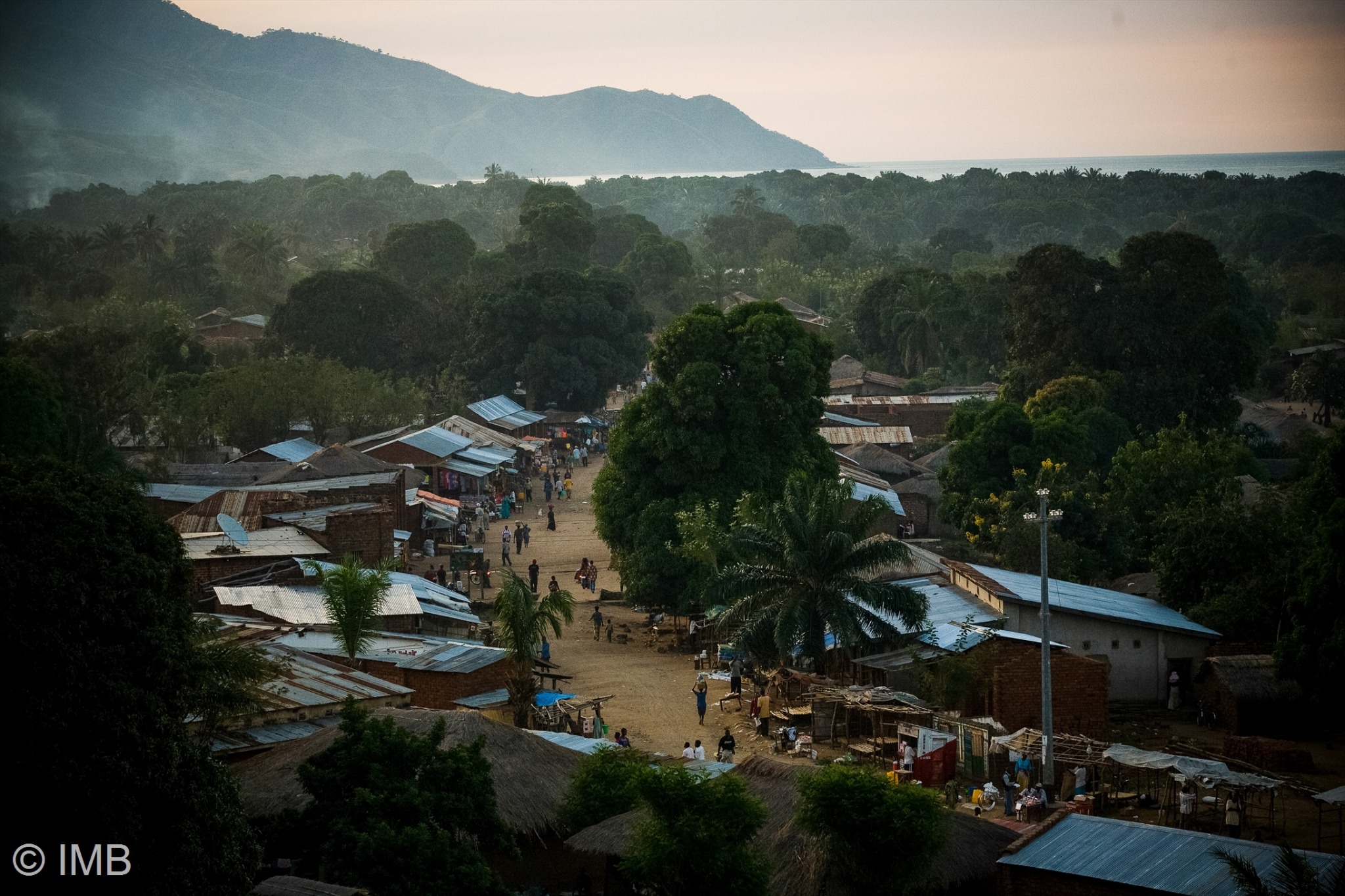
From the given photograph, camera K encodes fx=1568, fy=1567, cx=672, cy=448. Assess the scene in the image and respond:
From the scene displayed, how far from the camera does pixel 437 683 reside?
69.6ft

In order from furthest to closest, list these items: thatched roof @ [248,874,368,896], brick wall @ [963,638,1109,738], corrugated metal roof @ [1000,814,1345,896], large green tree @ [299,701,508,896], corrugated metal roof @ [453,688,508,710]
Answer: corrugated metal roof @ [453,688,508,710]
brick wall @ [963,638,1109,738]
corrugated metal roof @ [1000,814,1345,896]
large green tree @ [299,701,508,896]
thatched roof @ [248,874,368,896]

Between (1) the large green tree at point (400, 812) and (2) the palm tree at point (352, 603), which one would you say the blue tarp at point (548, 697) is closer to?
(2) the palm tree at point (352, 603)

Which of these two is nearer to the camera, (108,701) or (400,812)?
(108,701)

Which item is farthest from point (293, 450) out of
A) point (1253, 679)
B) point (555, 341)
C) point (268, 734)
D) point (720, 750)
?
point (1253, 679)

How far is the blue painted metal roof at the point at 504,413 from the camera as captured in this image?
162 feet

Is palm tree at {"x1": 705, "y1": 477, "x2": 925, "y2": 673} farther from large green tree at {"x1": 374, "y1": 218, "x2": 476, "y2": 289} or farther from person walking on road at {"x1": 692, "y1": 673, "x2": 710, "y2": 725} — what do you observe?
large green tree at {"x1": 374, "y1": 218, "x2": 476, "y2": 289}

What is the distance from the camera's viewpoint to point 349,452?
36.7 metres

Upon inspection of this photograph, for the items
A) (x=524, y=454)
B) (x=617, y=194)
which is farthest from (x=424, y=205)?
(x=524, y=454)

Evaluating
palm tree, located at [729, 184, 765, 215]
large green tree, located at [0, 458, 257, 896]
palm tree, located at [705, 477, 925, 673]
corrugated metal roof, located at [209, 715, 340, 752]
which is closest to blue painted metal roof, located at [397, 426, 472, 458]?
palm tree, located at [705, 477, 925, 673]

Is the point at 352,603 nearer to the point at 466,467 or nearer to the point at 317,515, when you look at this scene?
the point at 317,515

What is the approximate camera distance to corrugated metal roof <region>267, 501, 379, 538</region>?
2855cm

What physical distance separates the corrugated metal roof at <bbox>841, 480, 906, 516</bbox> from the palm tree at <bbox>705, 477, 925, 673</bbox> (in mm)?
11350

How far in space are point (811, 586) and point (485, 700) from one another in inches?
204

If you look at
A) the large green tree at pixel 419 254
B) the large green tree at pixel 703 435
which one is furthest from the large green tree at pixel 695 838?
the large green tree at pixel 419 254
